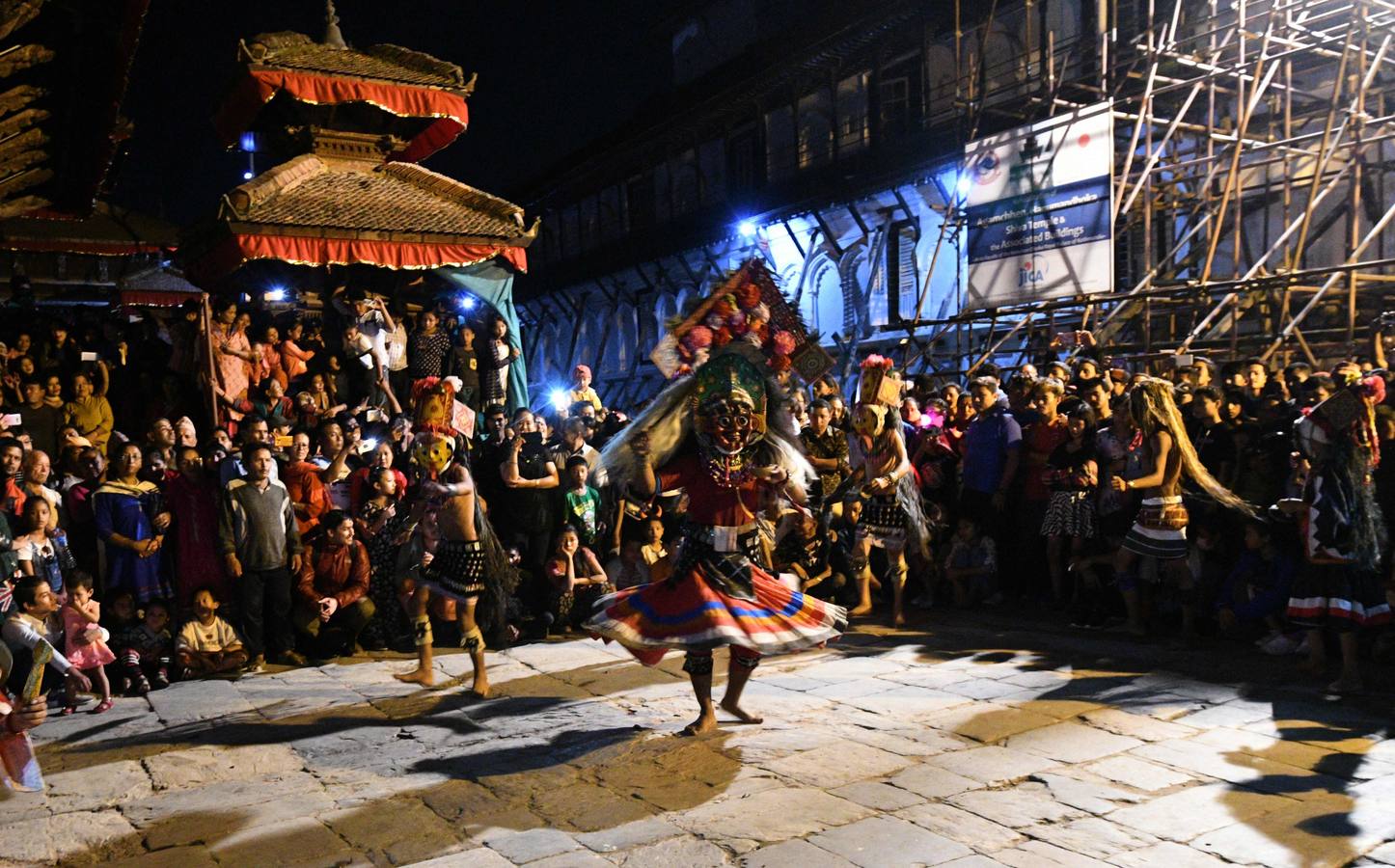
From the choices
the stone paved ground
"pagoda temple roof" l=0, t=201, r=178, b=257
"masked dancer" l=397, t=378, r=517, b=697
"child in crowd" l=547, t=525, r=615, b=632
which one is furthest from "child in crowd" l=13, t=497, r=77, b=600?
"pagoda temple roof" l=0, t=201, r=178, b=257

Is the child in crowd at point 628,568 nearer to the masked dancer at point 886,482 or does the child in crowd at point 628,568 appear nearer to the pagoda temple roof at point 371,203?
the masked dancer at point 886,482

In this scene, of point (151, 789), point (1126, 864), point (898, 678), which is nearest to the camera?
point (1126, 864)

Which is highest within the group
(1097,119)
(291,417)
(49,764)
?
(1097,119)

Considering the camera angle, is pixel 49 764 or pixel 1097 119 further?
pixel 1097 119

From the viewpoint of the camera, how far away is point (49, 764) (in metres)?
5.66

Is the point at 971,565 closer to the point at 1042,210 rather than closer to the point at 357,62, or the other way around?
the point at 1042,210

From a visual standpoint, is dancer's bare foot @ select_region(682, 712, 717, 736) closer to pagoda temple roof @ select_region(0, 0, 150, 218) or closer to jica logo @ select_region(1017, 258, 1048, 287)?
pagoda temple roof @ select_region(0, 0, 150, 218)

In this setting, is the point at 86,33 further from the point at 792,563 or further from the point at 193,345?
the point at 792,563

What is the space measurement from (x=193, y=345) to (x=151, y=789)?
7.16m

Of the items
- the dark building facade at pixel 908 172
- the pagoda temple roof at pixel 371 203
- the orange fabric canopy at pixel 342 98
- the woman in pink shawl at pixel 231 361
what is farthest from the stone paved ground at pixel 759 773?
the orange fabric canopy at pixel 342 98

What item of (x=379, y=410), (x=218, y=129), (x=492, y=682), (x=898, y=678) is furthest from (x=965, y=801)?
(x=218, y=129)

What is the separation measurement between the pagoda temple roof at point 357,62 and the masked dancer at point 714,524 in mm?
9002

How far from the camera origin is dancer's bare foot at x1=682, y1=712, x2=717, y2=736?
19.0 ft

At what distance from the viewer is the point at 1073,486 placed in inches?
339
